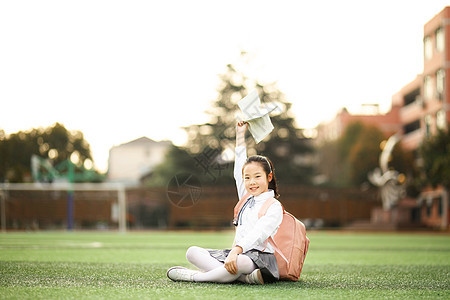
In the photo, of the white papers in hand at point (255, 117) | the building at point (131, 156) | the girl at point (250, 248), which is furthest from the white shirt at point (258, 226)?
the building at point (131, 156)

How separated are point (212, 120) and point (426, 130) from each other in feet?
43.4

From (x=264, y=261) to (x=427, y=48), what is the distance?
3620cm

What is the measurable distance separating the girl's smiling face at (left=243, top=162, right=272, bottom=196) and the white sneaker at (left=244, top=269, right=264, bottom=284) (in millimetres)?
575

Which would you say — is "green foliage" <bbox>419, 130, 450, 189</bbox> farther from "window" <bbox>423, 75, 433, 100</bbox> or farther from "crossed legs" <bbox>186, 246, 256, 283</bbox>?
"crossed legs" <bbox>186, 246, 256, 283</bbox>

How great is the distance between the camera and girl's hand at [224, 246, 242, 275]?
14.2ft

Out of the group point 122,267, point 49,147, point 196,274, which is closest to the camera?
point 196,274

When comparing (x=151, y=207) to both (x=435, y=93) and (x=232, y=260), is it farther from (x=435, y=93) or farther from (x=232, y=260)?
(x=232, y=260)

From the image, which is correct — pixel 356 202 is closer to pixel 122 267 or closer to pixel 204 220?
pixel 204 220

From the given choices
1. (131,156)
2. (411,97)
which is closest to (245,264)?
(411,97)

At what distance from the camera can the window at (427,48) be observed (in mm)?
37356


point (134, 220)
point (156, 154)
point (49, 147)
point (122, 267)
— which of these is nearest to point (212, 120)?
point (134, 220)

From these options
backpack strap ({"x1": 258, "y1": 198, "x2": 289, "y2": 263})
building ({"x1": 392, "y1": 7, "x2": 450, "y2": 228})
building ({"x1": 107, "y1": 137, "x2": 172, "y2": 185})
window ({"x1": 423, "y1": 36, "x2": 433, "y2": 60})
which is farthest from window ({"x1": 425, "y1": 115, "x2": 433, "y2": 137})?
building ({"x1": 107, "y1": 137, "x2": 172, "y2": 185})

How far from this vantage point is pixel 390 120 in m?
54.3

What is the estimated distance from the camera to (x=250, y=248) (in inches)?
175
